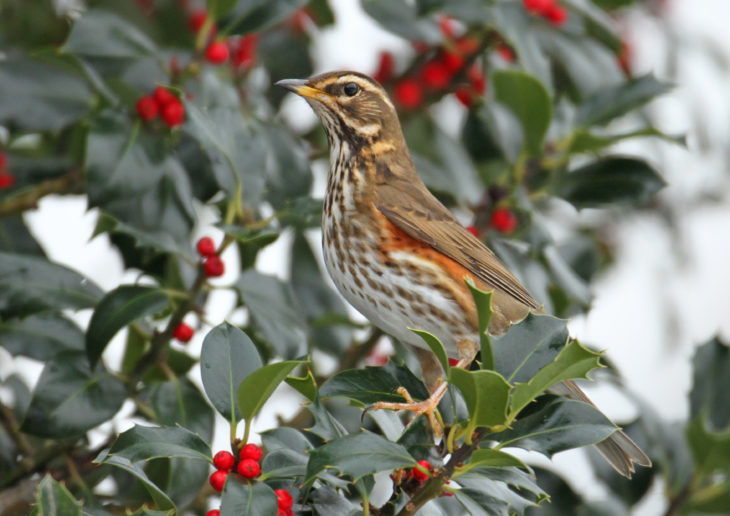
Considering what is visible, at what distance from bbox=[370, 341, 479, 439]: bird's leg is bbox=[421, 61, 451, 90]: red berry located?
124 centimetres

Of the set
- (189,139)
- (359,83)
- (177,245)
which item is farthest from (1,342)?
(359,83)

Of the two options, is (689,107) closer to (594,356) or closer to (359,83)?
(359,83)

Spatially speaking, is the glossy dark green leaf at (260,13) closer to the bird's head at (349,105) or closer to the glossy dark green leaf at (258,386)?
the bird's head at (349,105)

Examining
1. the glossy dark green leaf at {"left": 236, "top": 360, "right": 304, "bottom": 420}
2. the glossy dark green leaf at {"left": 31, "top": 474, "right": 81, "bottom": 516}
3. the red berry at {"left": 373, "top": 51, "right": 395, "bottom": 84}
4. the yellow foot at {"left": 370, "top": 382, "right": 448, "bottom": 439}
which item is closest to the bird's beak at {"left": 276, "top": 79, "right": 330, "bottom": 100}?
the red berry at {"left": 373, "top": 51, "right": 395, "bottom": 84}

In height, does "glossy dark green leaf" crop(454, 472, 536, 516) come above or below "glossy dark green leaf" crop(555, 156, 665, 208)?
below

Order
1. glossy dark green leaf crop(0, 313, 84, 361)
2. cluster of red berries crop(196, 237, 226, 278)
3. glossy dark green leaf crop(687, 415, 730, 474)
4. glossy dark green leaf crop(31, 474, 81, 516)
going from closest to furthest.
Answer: glossy dark green leaf crop(31, 474, 81, 516)
cluster of red berries crop(196, 237, 226, 278)
glossy dark green leaf crop(0, 313, 84, 361)
glossy dark green leaf crop(687, 415, 730, 474)

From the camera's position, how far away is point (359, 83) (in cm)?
302

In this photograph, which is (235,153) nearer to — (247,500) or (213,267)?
(213,267)

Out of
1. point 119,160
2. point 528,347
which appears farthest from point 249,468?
point 119,160

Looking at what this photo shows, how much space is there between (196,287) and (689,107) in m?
2.69

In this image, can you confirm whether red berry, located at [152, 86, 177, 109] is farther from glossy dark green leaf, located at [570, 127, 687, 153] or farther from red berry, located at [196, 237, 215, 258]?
glossy dark green leaf, located at [570, 127, 687, 153]

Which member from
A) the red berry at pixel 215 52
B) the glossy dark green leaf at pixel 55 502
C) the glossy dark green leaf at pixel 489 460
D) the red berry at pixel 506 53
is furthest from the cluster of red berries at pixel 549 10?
the glossy dark green leaf at pixel 55 502

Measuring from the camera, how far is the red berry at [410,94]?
366 centimetres

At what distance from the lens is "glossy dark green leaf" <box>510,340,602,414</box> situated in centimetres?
165
